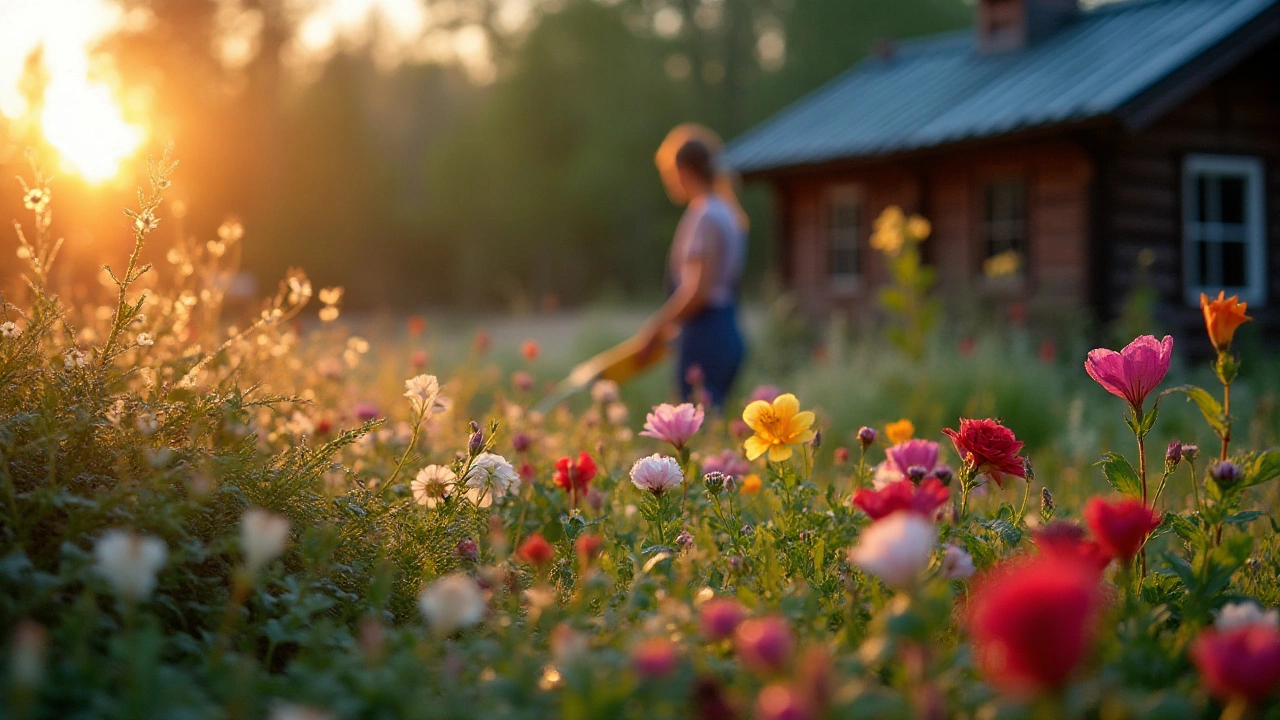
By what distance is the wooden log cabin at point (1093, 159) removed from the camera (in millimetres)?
9266

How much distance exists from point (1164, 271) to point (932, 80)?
3748 mm

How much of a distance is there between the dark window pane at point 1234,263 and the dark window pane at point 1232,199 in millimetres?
245

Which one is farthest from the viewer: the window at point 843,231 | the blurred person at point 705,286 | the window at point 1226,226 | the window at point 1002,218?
the window at point 843,231

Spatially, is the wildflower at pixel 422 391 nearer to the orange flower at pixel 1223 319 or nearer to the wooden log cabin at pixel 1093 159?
the orange flower at pixel 1223 319

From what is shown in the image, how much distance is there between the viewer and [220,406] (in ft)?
8.09

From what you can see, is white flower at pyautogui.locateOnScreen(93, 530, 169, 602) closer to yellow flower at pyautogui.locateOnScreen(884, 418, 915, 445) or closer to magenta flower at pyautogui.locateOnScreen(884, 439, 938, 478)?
magenta flower at pyautogui.locateOnScreen(884, 439, 938, 478)

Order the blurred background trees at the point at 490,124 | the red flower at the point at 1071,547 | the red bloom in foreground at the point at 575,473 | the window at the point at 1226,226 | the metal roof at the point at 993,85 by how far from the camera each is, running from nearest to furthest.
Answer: the red flower at the point at 1071,547 → the red bloom in foreground at the point at 575,473 → the metal roof at the point at 993,85 → the window at the point at 1226,226 → the blurred background trees at the point at 490,124

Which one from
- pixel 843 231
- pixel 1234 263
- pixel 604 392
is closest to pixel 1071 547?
pixel 604 392

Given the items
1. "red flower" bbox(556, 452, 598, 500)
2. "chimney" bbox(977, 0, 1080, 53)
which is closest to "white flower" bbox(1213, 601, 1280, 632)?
"red flower" bbox(556, 452, 598, 500)

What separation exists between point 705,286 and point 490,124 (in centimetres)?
2233

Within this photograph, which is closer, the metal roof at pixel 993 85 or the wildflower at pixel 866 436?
the wildflower at pixel 866 436

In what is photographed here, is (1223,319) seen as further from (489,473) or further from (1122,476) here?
(489,473)

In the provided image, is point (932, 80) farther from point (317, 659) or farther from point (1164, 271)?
point (317, 659)

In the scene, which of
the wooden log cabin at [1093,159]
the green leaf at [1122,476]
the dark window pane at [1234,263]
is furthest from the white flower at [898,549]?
the dark window pane at [1234,263]
